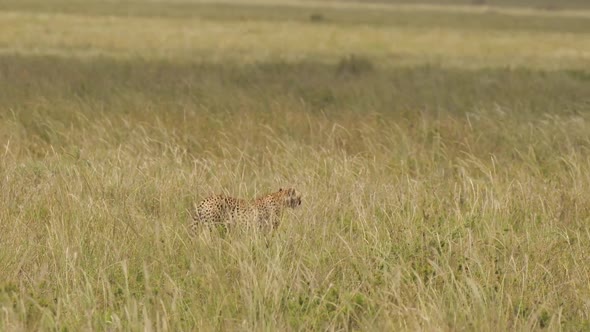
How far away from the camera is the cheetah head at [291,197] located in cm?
545

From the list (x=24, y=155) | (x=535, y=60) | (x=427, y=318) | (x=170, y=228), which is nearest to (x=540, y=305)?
(x=427, y=318)

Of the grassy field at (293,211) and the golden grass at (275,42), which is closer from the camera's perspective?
the grassy field at (293,211)

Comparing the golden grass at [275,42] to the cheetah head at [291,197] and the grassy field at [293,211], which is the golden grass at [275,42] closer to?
the grassy field at [293,211]

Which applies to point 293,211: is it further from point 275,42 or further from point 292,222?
point 275,42

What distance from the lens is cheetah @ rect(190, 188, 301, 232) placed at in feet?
17.3

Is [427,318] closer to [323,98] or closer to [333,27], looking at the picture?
[323,98]

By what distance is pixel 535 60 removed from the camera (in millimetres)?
24094

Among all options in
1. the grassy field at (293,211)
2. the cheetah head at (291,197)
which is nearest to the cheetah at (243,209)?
the cheetah head at (291,197)

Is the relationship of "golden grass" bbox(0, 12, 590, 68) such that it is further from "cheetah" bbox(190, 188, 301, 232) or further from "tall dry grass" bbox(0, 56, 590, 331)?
"cheetah" bbox(190, 188, 301, 232)

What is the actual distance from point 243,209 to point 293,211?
0.82 ft

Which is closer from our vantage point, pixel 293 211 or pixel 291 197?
pixel 293 211

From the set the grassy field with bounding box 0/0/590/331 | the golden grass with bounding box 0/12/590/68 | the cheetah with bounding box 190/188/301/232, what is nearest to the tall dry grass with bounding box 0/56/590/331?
the grassy field with bounding box 0/0/590/331

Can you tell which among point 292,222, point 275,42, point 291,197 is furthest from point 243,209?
point 275,42

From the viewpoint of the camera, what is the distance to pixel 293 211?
528cm
